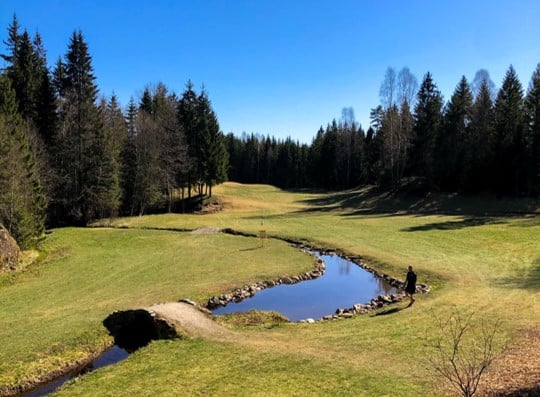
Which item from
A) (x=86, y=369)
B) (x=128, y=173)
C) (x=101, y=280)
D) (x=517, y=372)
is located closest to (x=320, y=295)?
(x=101, y=280)

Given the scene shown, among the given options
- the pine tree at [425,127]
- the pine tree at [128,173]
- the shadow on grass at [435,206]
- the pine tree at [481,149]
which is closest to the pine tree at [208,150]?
the pine tree at [128,173]

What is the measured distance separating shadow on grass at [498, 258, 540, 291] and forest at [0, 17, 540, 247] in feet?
110

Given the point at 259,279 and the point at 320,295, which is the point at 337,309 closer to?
the point at 320,295

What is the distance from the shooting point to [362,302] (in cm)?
2200

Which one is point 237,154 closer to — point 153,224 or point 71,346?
point 153,224

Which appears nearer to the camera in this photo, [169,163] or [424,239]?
[424,239]

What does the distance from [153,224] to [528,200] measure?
4513 cm

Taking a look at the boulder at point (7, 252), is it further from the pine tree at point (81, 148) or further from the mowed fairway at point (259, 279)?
the pine tree at point (81, 148)

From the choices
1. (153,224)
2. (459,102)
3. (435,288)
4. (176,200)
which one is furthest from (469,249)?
(176,200)

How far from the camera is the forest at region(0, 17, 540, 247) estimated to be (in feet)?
134

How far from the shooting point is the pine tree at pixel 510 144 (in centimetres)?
5581

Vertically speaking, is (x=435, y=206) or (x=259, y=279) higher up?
(x=435, y=206)

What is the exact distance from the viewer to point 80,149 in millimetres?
48656

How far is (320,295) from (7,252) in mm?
21278
